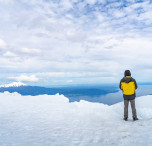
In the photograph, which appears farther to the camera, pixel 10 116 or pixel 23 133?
pixel 10 116

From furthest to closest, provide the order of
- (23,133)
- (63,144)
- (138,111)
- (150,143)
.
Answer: (138,111), (23,133), (63,144), (150,143)

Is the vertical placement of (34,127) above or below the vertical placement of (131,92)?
below

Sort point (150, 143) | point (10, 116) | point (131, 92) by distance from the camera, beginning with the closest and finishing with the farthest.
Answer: point (150, 143) < point (131, 92) < point (10, 116)

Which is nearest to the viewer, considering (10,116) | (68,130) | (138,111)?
(68,130)

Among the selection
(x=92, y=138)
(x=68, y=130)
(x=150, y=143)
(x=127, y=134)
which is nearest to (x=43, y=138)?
(x=68, y=130)

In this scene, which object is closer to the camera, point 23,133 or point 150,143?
point 150,143

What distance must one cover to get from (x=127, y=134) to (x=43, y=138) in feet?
11.0

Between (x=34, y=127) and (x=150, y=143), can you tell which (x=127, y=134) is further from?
(x=34, y=127)

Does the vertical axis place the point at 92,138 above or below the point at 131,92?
below

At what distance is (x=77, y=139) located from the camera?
19.2 feet

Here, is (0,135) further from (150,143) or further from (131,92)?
(131,92)

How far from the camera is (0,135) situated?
6.17 m

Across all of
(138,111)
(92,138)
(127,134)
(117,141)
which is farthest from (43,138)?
(138,111)

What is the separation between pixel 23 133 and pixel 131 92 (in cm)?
604
